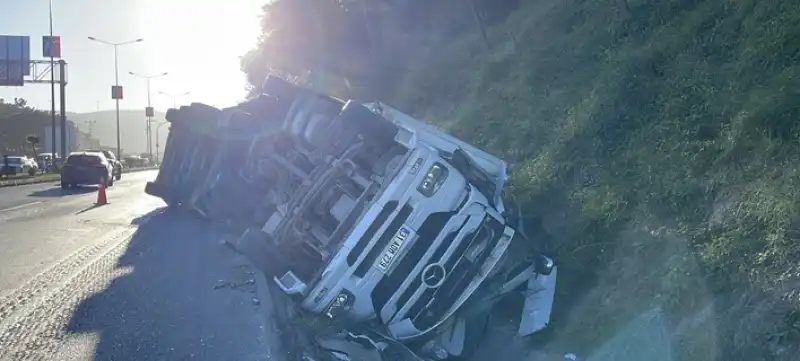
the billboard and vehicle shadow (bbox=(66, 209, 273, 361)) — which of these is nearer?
vehicle shadow (bbox=(66, 209, 273, 361))

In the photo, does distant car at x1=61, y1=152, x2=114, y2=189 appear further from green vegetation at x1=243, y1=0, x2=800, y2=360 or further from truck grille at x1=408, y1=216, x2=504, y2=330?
truck grille at x1=408, y1=216, x2=504, y2=330

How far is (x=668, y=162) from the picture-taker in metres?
8.61

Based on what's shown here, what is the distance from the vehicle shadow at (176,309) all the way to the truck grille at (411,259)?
1.09 m

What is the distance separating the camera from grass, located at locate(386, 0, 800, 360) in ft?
20.5

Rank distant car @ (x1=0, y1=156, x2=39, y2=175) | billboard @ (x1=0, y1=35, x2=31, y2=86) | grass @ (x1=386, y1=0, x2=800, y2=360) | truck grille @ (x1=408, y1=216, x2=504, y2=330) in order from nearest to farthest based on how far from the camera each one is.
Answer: grass @ (x1=386, y1=0, x2=800, y2=360)
truck grille @ (x1=408, y1=216, x2=504, y2=330)
billboard @ (x1=0, y1=35, x2=31, y2=86)
distant car @ (x1=0, y1=156, x2=39, y2=175)

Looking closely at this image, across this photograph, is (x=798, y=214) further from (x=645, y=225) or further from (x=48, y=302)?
(x=48, y=302)

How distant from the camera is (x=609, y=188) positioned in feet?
30.1

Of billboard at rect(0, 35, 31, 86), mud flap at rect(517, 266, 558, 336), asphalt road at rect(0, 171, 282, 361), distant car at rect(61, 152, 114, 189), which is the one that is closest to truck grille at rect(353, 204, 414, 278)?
asphalt road at rect(0, 171, 282, 361)

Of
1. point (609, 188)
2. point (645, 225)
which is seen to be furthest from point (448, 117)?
point (645, 225)

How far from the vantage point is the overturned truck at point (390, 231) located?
718cm

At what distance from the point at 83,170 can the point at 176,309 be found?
2718 centimetres

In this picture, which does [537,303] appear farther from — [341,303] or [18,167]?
[18,167]

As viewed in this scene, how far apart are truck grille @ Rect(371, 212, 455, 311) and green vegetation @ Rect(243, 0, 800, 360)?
1353mm

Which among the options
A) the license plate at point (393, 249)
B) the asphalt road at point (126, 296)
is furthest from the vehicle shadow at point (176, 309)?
the license plate at point (393, 249)
